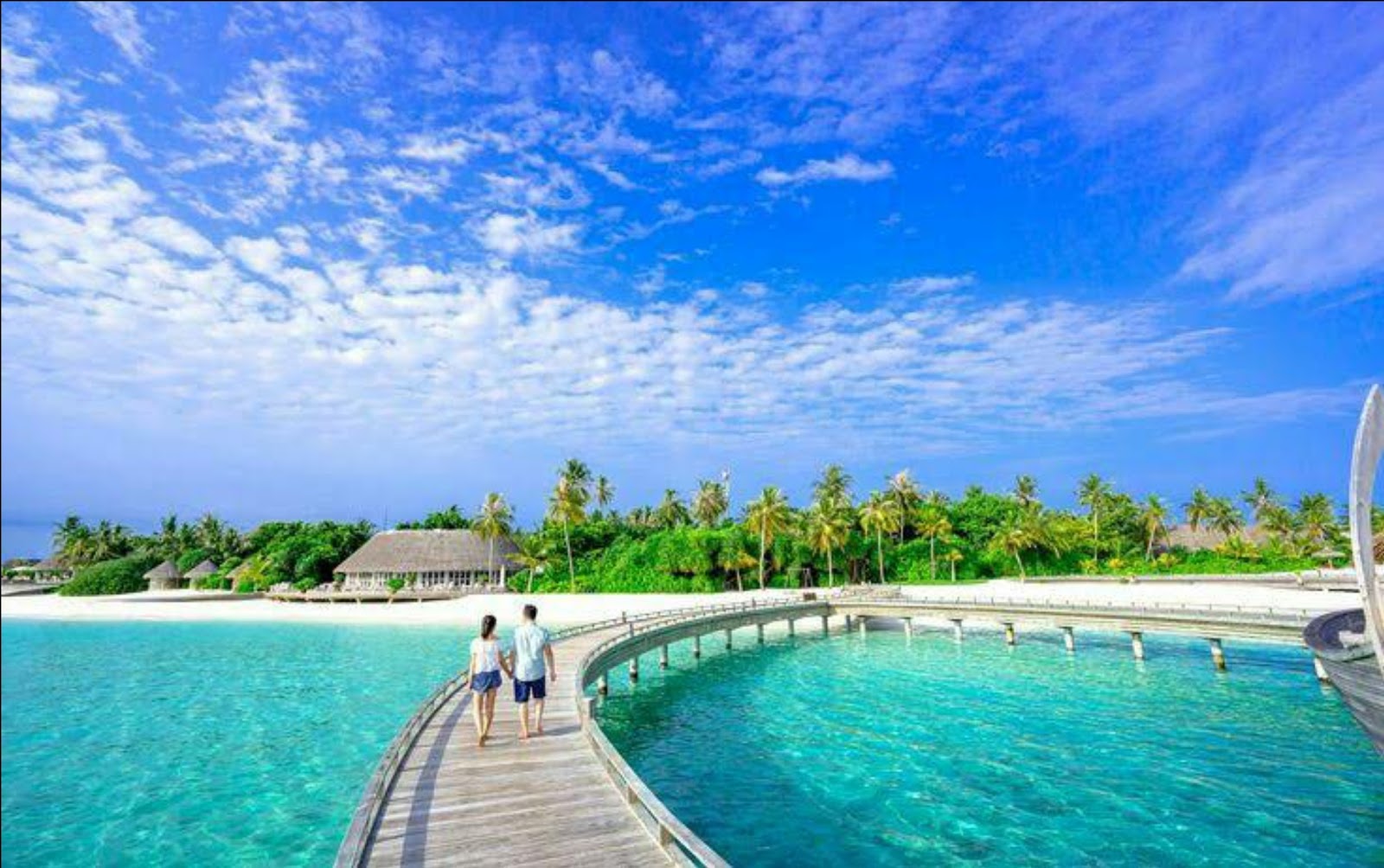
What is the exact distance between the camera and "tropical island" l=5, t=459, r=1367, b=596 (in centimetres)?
5816

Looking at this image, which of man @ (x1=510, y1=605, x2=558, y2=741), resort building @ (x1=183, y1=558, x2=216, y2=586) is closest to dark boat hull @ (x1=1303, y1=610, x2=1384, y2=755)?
man @ (x1=510, y1=605, x2=558, y2=741)

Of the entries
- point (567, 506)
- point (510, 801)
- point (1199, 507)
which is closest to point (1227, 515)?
point (1199, 507)

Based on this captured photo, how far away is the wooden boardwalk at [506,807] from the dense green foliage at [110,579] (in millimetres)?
83371

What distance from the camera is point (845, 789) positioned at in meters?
14.7

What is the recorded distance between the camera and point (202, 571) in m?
74.2

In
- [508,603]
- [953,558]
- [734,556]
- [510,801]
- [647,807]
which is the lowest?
[508,603]

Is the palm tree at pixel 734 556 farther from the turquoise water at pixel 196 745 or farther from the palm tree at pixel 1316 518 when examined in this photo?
the palm tree at pixel 1316 518

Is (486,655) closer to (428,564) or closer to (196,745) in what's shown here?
(196,745)

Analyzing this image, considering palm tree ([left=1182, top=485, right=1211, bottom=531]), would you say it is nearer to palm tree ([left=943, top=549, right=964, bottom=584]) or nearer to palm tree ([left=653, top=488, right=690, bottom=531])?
palm tree ([left=943, top=549, right=964, bottom=584])

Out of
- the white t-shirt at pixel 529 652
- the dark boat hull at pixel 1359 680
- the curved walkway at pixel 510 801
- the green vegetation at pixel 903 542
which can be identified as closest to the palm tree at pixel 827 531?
the green vegetation at pixel 903 542

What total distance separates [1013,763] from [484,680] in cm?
1272

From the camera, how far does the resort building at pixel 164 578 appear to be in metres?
74.1

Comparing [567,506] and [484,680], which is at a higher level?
[567,506]

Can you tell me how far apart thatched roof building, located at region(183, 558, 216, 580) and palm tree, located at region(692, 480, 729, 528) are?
176 ft
